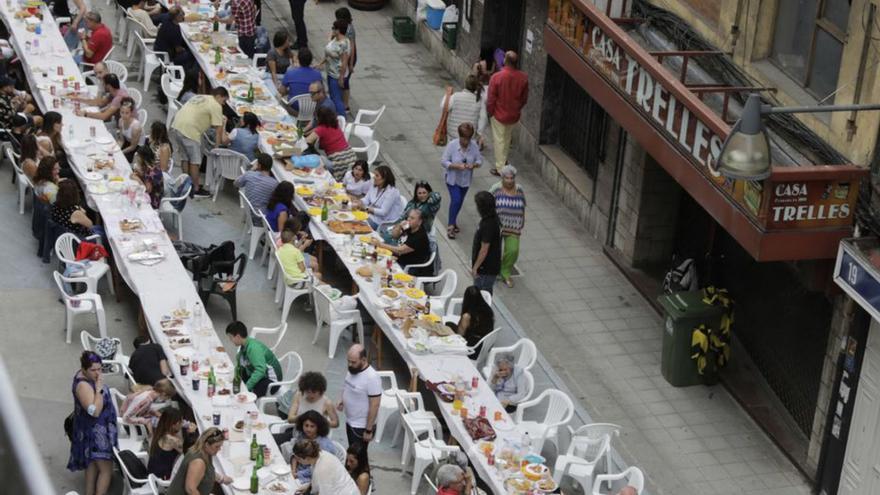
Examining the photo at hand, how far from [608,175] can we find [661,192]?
3.55 ft

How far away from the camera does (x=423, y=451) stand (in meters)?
12.0

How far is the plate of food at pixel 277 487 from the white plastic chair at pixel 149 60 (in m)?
11.5

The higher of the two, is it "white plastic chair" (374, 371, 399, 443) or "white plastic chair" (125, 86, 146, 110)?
"white plastic chair" (125, 86, 146, 110)

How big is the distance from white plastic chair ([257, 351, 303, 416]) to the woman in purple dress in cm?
171

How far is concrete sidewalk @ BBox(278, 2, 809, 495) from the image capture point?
523 inches

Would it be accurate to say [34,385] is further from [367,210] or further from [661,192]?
[661,192]

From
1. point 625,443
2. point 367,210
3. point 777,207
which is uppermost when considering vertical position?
point 777,207

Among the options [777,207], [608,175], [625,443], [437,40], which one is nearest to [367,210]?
[608,175]

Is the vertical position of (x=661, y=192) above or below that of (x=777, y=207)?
below

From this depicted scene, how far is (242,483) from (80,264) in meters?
4.90

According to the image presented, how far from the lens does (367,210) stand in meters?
16.3

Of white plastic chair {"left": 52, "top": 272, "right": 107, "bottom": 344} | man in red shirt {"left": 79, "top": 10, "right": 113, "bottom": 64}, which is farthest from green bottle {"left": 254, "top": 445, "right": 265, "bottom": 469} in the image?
man in red shirt {"left": 79, "top": 10, "right": 113, "bottom": 64}

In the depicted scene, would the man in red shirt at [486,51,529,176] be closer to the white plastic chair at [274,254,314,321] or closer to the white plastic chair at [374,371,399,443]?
the white plastic chair at [274,254,314,321]

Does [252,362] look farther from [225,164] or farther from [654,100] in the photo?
[225,164]
